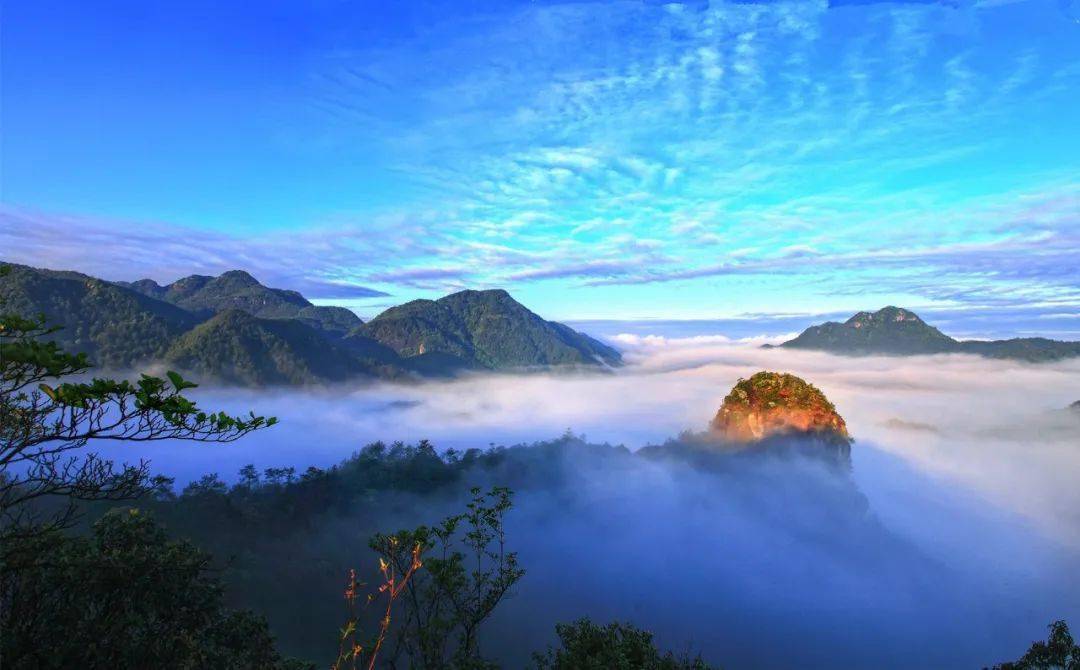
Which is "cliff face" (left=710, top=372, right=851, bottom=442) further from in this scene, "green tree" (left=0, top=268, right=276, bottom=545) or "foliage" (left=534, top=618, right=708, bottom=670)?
"green tree" (left=0, top=268, right=276, bottom=545)

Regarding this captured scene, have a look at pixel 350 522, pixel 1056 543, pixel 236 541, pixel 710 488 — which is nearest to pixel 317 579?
pixel 236 541

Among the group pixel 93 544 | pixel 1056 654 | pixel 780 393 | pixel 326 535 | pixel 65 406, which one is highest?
pixel 65 406

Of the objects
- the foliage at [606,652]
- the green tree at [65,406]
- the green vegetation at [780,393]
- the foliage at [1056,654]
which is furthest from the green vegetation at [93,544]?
the green vegetation at [780,393]

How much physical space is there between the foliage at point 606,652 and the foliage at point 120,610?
988cm

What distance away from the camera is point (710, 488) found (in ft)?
416

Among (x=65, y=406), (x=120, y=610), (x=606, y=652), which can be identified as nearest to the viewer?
(x=65, y=406)

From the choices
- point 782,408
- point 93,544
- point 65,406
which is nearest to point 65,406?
point 65,406

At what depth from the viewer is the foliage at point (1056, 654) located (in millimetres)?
21281

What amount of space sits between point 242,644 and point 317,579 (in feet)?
187

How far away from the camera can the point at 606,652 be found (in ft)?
58.1

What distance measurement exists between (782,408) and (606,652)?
90.5 meters

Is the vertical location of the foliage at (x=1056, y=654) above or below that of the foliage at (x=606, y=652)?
below

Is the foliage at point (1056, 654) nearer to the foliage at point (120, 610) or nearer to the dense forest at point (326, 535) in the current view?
the dense forest at point (326, 535)

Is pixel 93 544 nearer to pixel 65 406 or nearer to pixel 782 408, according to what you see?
pixel 65 406
